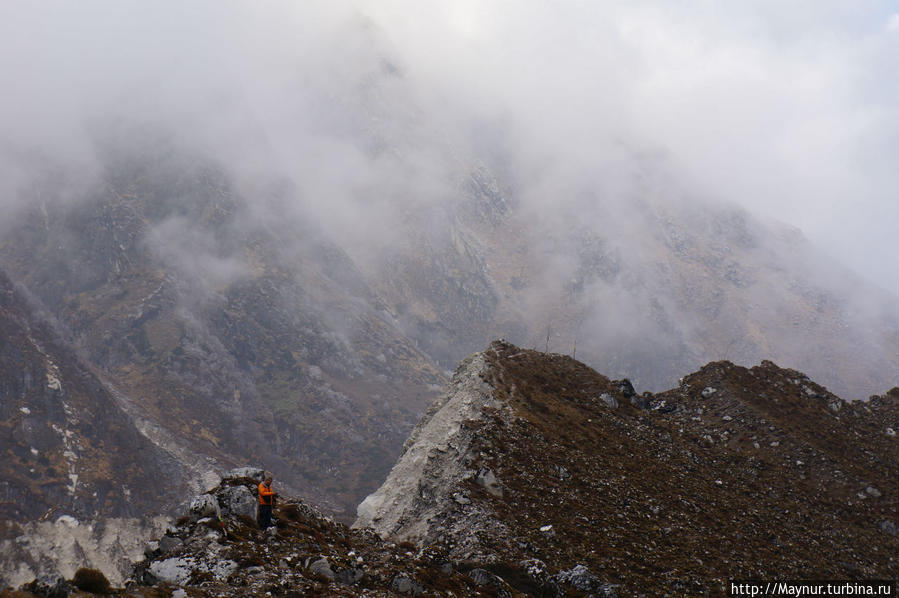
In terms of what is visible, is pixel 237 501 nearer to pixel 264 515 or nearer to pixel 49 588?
pixel 264 515

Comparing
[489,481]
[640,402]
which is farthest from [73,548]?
[489,481]

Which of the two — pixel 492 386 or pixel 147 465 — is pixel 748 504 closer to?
pixel 492 386

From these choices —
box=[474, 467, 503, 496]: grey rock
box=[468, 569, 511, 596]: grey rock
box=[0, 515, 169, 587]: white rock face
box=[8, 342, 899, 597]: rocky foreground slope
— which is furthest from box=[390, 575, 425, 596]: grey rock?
box=[0, 515, 169, 587]: white rock face

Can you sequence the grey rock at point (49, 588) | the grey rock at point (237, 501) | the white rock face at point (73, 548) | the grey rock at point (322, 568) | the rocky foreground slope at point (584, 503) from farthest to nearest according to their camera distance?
the white rock face at point (73, 548), the grey rock at point (237, 501), the rocky foreground slope at point (584, 503), the grey rock at point (322, 568), the grey rock at point (49, 588)

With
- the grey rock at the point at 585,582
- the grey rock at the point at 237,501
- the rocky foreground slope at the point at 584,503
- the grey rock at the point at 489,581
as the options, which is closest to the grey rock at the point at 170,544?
the rocky foreground slope at the point at 584,503

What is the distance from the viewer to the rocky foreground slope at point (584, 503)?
24.7 metres

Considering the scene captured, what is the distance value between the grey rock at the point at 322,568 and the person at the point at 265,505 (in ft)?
10.8

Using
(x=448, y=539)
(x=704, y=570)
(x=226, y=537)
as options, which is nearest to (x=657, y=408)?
(x=704, y=570)

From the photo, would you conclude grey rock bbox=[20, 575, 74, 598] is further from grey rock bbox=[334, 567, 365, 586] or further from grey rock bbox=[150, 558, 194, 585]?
grey rock bbox=[334, 567, 365, 586]

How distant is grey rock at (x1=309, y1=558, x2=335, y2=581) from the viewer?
23.4 meters

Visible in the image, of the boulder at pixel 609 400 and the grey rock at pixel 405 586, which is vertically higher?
the boulder at pixel 609 400

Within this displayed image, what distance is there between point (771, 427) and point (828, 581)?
13.6 metres

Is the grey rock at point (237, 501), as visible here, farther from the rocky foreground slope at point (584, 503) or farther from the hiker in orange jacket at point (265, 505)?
the hiker in orange jacket at point (265, 505)

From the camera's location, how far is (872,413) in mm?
47719
